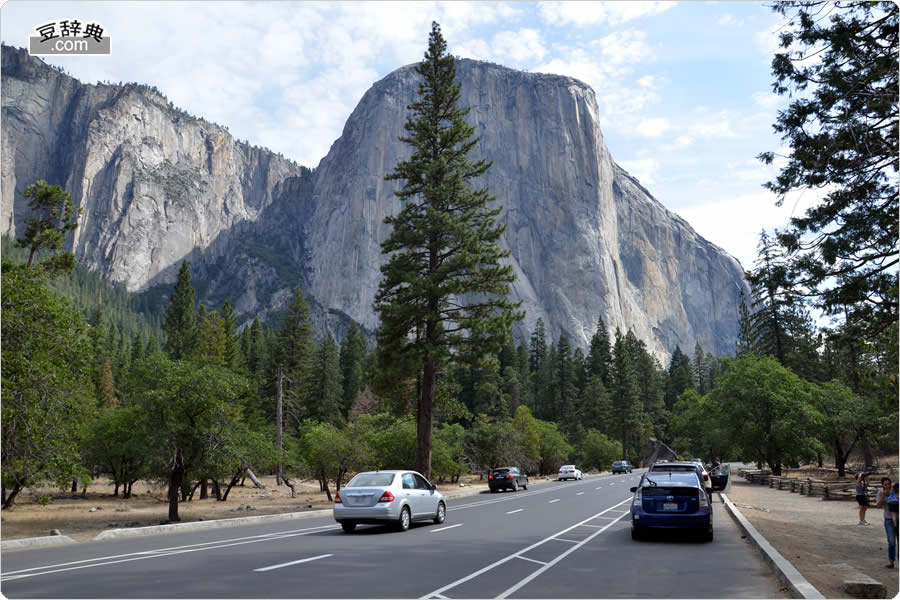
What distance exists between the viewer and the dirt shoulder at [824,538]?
995cm

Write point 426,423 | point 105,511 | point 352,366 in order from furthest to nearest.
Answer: point 352,366 < point 105,511 < point 426,423

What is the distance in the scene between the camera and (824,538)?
15.4m

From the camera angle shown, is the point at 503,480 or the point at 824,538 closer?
the point at 824,538

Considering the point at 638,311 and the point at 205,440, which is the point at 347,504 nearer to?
the point at 205,440

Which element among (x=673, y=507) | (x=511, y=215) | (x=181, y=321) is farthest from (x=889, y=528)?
(x=511, y=215)

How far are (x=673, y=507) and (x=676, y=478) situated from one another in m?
0.86

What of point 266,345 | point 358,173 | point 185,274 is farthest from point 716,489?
point 358,173

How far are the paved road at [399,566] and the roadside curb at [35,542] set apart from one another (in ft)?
2.92

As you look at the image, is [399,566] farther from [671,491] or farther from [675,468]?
[675,468]

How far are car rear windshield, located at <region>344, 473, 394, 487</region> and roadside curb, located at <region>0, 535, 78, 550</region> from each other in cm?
662

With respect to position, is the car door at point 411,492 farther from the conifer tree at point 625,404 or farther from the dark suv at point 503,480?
the conifer tree at point 625,404

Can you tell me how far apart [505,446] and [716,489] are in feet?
73.4

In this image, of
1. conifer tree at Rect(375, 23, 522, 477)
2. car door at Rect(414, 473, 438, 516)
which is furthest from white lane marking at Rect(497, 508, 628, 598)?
conifer tree at Rect(375, 23, 522, 477)

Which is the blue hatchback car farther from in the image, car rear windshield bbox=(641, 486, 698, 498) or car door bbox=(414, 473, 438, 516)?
car door bbox=(414, 473, 438, 516)
